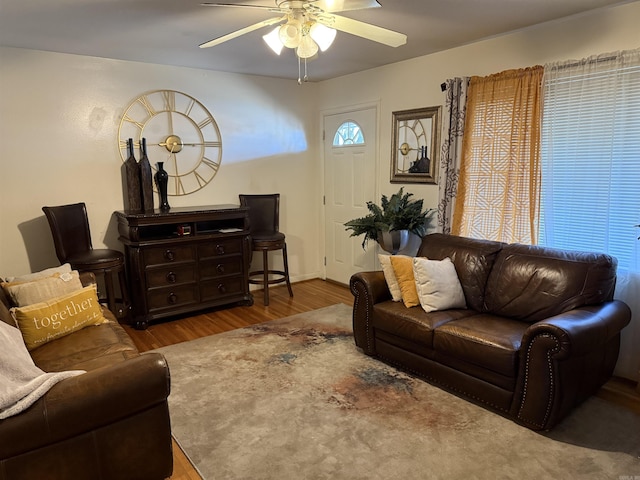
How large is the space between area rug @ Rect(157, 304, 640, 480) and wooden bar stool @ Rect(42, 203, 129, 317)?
1.03m

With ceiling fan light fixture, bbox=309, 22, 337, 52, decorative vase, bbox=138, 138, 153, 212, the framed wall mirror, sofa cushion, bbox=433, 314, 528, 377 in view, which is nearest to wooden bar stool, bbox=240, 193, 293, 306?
decorative vase, bbox=138, 138, 153, 212

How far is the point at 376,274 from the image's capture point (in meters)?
3.25

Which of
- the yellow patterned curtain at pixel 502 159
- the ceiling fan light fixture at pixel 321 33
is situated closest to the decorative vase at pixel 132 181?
the ceiling fan light fixture at pixel 321 33

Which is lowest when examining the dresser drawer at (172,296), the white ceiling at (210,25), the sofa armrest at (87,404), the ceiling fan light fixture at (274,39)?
the dresser drawer at (172,296)

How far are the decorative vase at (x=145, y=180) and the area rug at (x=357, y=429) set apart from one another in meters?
1.64

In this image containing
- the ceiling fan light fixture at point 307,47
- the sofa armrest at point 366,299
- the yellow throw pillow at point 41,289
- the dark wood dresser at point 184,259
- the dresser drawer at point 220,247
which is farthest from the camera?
the dresser drawer at point 220,247

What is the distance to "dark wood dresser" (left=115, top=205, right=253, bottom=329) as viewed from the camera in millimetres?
3785

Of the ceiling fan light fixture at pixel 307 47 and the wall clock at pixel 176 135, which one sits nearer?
the ceiling fan light fixture at pixel 307 47

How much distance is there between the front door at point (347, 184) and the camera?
4.69 meters

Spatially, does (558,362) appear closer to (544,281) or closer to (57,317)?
(544,281)

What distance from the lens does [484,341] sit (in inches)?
95.7

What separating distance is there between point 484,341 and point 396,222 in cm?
167

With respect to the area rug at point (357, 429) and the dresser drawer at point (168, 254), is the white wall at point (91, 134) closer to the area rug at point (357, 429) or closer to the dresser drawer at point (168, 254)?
the dresser drawer at point (168, 254)

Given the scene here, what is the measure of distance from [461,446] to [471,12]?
2657 millimetres
